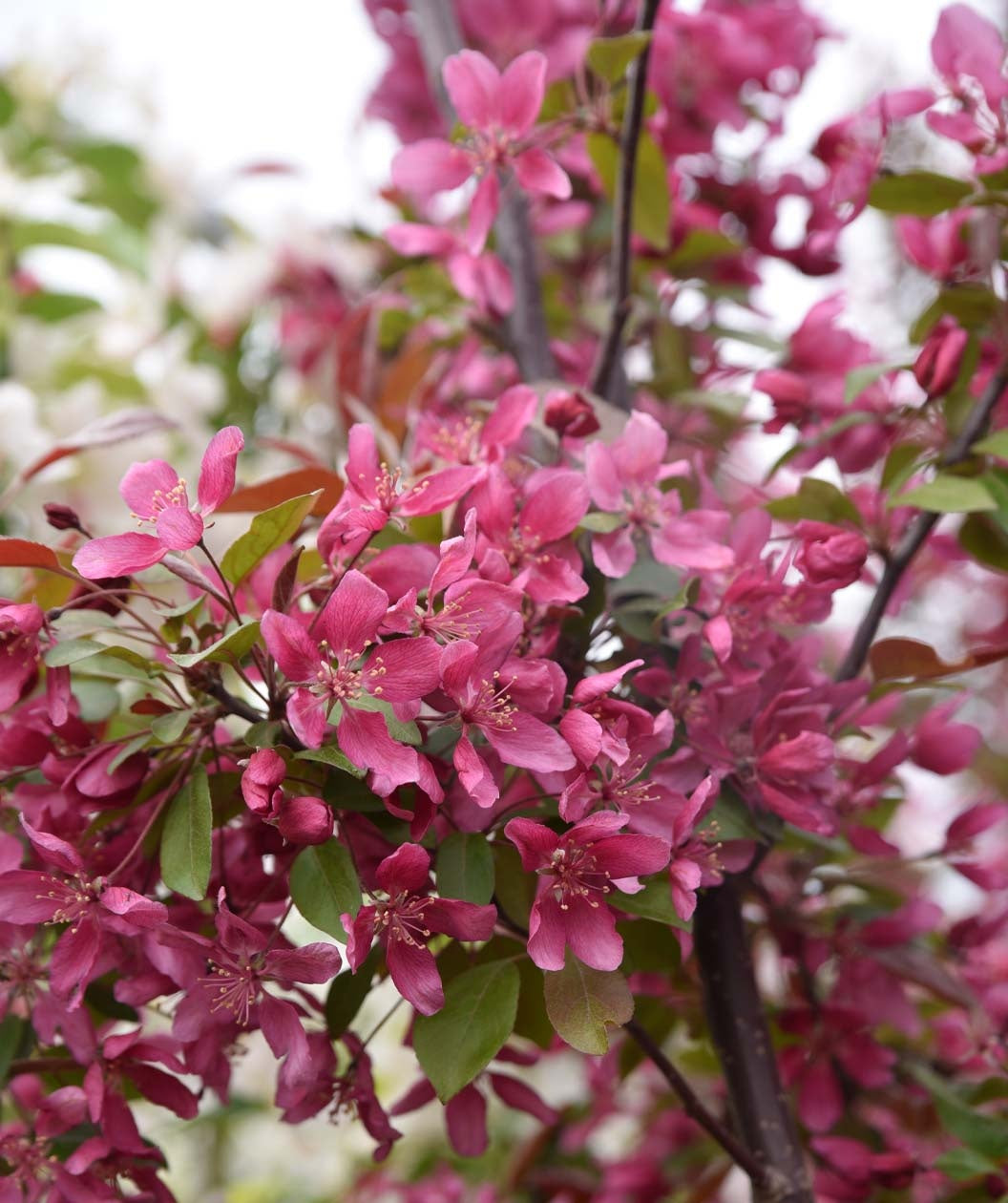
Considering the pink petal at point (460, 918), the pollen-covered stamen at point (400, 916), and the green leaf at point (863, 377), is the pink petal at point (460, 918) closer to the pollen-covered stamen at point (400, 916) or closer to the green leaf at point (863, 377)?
the pollen-covered stamen at point (400, 916)

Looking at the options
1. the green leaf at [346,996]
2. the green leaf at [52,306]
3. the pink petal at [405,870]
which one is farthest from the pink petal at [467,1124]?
the green leaf at [52,306]

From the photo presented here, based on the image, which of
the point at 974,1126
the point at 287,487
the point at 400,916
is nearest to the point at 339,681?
the point at 400,916

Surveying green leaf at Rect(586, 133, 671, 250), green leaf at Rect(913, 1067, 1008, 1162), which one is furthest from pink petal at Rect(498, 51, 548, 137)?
green leaf at Rect(913, 1067, 1008, 1162)

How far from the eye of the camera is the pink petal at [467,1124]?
0.67 m

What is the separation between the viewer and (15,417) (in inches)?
40.6

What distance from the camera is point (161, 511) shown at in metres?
0.56

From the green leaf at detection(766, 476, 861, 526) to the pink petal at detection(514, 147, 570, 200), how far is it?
24cm

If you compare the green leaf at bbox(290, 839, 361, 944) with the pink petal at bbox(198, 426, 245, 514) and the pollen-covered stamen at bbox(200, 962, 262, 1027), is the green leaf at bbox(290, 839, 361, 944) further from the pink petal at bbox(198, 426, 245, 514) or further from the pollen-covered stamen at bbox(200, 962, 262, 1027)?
the pink petal at bbox(198, 426, 245, 514)

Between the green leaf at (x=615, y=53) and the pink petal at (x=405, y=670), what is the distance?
0.44 meters

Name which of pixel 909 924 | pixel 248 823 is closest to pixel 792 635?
pixel 909 924

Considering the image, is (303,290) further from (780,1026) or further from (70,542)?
(780,1026)

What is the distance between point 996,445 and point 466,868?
1.31 feet

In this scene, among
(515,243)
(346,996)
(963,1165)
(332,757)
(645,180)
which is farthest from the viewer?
(515,243)

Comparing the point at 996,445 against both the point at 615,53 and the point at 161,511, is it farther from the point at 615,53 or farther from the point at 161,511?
the point at 161,511
